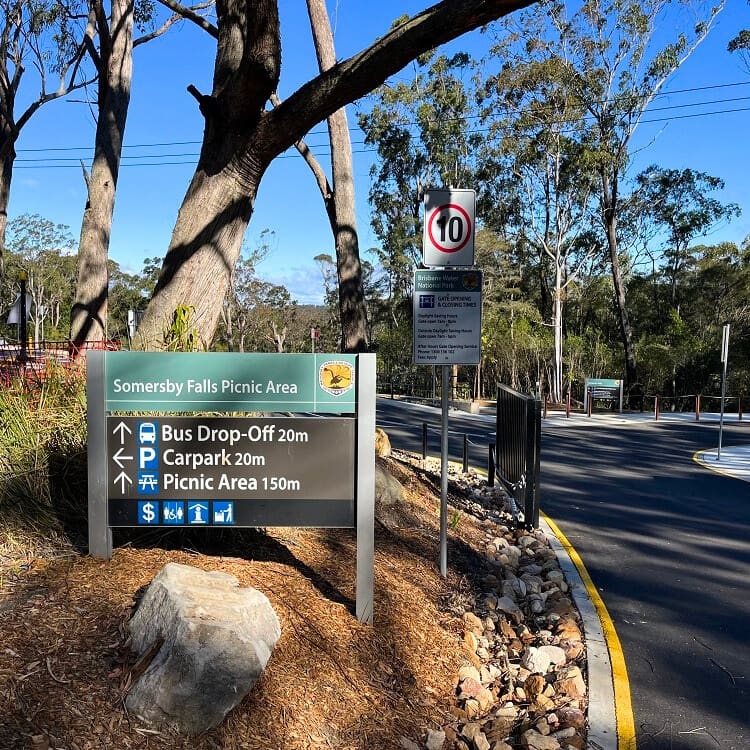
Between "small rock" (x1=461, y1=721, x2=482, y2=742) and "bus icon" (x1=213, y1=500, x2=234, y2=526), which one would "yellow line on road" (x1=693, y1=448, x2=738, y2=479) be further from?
"bus icon" (x1=213, y1=500, x2=234, y2=526)

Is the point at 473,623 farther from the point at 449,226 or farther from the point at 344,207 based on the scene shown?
the point at 344,207

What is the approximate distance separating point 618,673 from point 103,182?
10.3 m

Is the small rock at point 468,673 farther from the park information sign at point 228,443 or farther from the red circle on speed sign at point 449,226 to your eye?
the red circle on speed sign at point 449,226

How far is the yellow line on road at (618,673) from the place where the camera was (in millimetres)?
3720

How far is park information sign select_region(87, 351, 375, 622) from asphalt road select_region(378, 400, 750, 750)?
7.23ft

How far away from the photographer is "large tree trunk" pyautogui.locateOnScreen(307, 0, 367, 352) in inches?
456

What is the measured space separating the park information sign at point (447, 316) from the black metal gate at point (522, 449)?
2.33m

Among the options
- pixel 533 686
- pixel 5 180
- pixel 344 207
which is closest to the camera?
pixel 533 686

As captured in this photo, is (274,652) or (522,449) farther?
(522,449)

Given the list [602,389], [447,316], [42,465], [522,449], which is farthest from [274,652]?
[602,389]

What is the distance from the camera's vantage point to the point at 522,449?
812cm

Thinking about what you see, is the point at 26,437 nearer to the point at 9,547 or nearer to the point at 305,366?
the point at 9,547

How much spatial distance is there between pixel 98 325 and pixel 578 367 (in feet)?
100

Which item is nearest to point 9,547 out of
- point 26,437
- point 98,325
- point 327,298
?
point 26,437
